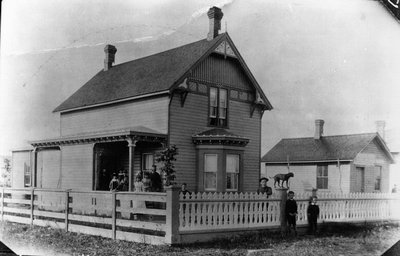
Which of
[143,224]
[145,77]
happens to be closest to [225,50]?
[145,77]

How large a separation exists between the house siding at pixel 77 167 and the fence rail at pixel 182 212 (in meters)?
3.55

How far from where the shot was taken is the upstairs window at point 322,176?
28266 mm

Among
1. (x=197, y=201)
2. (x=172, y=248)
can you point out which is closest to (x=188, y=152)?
(x=197, y=201)

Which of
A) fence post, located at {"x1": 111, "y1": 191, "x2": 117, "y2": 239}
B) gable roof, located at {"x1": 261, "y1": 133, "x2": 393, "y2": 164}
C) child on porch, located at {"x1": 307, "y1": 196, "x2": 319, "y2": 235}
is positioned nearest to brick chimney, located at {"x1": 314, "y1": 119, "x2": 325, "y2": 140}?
gable roof, located at {"x1": 261, "y1": 133, "x2": 393, "y2": 164}

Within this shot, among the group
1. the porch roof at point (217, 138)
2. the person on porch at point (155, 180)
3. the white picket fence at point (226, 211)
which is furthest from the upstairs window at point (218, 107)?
the white picket fence at point (226, 211)

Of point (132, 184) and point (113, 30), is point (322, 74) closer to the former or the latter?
point (113, 30)

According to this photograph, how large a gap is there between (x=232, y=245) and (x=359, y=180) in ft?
55.8

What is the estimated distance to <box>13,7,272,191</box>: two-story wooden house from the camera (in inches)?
712

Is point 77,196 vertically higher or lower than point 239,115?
lower

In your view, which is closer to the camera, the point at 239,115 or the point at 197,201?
the point at 197,201

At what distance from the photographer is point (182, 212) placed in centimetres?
1127

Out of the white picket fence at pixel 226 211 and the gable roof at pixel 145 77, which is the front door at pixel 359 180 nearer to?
the gable roof at pixel 145 77

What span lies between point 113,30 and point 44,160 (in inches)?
528

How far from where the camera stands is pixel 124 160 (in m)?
19.9
